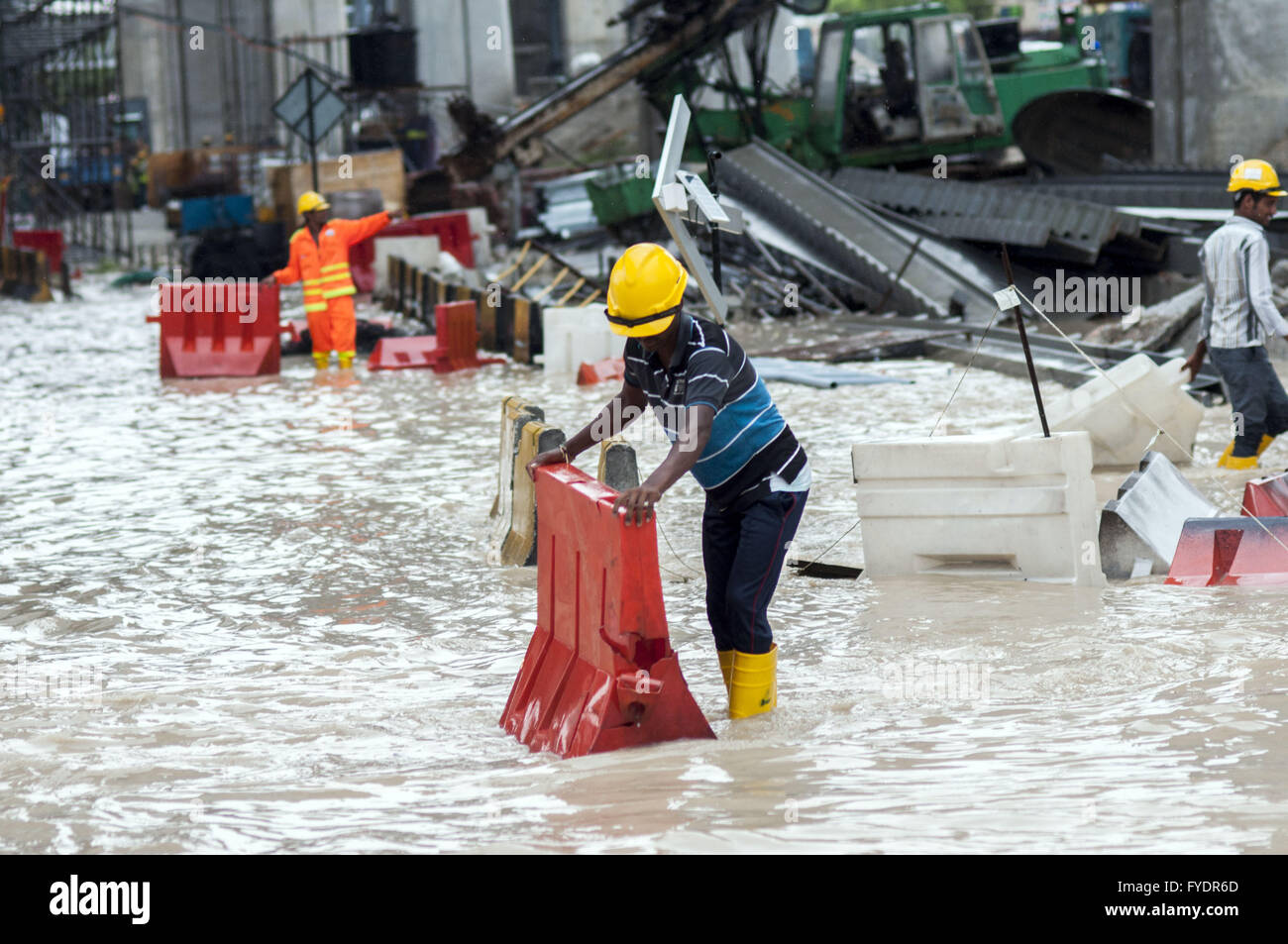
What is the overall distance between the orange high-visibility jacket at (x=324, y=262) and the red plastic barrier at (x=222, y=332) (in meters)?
0.38

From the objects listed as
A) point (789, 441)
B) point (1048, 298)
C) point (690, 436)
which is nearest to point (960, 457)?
point (789, 441)

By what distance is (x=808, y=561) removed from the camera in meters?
7.49

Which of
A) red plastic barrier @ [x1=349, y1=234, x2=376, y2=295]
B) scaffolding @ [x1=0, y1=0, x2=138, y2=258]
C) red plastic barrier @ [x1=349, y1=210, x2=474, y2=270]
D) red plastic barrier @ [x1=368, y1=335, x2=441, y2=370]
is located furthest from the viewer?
scaffolding @ [x1=0, y1=0, x2=138, y2=258]

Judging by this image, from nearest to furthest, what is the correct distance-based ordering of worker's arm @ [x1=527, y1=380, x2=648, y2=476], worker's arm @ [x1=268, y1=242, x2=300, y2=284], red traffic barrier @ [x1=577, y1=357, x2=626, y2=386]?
1. worker's arm @ [x1=527, y1=380, x2=648, y2=476]
2. red traffic barrier @ [x1=577, y1=357, x2=626, y2=386]
3. worker's arm @ [x1=268, y1=242, x2=300, y2=284]

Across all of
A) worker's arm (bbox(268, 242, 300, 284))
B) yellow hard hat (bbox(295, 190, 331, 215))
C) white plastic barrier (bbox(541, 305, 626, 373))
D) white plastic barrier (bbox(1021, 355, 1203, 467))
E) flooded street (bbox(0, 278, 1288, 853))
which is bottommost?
flooded street (bbox(0, 278, 1288, 853))

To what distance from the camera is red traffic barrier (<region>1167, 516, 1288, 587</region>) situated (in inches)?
263

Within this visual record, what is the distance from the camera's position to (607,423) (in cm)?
545

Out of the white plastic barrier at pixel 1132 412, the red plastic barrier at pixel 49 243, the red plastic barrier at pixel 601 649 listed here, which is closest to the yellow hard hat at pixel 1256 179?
the white plastic barrier at pixel 1132 412

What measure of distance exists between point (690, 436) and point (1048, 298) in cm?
1481

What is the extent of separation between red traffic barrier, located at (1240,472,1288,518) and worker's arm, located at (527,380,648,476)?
3499 mm

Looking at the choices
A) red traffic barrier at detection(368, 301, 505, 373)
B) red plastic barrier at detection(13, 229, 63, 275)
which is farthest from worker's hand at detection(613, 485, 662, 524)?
red plastic barrier at detection(13, 229, 63, 275)

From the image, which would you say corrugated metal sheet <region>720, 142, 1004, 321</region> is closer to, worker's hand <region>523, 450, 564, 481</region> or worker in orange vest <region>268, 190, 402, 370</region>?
worker in orange vest <region>268, 190, 402, 370</region>

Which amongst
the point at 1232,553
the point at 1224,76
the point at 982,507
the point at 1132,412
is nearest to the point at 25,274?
the point at 1224,76

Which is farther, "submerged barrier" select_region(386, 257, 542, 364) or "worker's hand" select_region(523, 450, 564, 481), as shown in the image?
"submerged barrier" select_region(386, 257, 542, 364)
